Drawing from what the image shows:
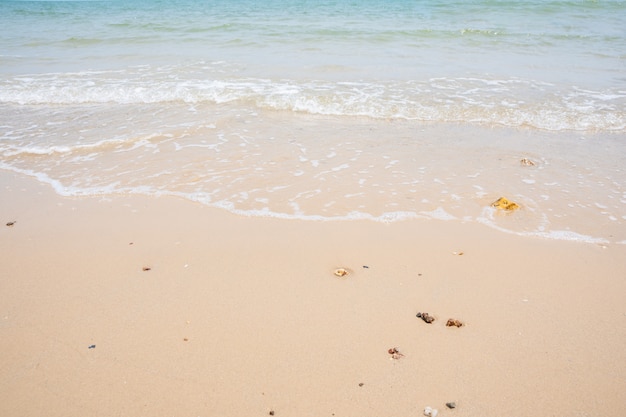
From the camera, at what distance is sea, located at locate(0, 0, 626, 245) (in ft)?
15.1

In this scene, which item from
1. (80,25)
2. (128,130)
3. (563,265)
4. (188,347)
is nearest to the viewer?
(188,347)

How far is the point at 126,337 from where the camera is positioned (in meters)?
2.84

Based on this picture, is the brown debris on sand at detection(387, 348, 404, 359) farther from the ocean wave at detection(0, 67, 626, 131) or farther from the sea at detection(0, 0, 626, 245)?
the ocean wave at detection(0, 67, 626, 131)

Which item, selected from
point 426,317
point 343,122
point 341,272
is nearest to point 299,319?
point 341,272

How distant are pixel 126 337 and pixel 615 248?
394 centimetres

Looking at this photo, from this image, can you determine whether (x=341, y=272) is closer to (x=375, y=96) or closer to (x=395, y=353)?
(x=395, y=353)

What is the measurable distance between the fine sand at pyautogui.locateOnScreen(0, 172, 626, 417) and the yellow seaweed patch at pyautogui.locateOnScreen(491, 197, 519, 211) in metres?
0.49

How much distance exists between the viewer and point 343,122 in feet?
23.0

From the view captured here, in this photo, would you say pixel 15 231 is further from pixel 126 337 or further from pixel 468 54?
pixel 468 54

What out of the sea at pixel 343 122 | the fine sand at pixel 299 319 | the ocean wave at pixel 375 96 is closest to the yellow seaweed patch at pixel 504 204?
the sea at pixel 343 122

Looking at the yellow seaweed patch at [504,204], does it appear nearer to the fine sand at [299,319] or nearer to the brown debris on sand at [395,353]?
the fine sand at [299,319]

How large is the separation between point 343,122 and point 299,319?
15.0 feet

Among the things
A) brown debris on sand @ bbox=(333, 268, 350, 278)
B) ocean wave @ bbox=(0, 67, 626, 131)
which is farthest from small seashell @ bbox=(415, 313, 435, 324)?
ocean wave @ bbox=(0, 67, 626, 131)

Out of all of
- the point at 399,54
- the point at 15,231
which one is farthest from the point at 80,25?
the point at 15,231
